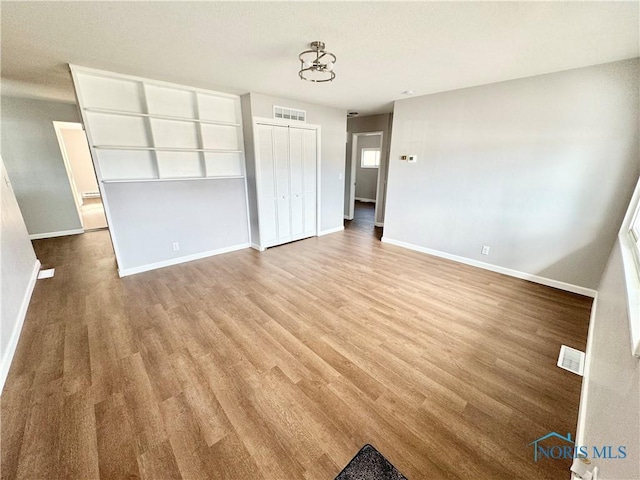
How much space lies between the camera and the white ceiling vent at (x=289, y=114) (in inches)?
157

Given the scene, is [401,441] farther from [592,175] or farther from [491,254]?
[592,175]

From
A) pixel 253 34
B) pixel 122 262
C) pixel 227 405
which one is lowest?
pixel 227 405

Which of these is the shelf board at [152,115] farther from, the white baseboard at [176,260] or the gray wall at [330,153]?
the white baseboard at [176,260]

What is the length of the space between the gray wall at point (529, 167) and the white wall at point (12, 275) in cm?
490

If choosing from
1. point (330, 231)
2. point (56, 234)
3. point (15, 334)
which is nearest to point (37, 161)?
point (56, 234)

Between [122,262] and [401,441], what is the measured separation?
375cm

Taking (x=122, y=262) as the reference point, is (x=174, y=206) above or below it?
above

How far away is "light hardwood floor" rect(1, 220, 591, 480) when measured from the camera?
1.31 meters

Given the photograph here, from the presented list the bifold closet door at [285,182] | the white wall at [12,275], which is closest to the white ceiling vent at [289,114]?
the bifold closet door at [285,182]

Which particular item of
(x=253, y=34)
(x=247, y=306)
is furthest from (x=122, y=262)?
(x=253, y=34)

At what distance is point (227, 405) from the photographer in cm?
159

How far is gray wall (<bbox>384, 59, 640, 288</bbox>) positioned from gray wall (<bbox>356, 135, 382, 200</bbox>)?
4.64 metres

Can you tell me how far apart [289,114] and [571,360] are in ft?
14.8

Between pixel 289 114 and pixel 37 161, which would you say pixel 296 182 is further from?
pixel 37 161
